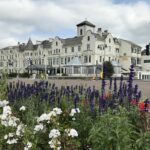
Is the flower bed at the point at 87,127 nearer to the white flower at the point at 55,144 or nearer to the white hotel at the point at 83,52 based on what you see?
the white flower at the point at 55,144

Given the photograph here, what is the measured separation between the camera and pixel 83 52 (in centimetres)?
9275

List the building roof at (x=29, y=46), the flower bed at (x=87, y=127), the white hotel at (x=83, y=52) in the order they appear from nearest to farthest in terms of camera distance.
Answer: the flower bed at (x=87, y=127)
the white hotel at (x=83, y=52)
the building roof at (x=29, y=46)

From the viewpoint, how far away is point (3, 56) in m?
128

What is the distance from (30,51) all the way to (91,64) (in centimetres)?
3125

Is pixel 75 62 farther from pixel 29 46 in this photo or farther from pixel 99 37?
pixel 29 46

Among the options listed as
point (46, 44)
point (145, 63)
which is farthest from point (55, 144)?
point (46, 44)

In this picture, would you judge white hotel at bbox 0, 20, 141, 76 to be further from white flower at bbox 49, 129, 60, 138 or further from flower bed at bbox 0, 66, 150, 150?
white flower at bbox 49, 129, 60, 138

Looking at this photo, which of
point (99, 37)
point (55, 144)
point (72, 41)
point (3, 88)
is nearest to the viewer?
point (55, 144)

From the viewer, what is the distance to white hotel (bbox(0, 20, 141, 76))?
90312 mm

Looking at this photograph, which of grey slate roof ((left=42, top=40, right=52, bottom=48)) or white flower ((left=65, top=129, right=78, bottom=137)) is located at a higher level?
grey slate roof ((left=42, top=40, right=52, bottom=48))

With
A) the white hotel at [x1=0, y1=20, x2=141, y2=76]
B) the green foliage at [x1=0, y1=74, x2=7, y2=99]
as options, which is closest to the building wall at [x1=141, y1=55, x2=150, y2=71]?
the white hotel at [x1=0, y1=20, x2=141, y2=76]

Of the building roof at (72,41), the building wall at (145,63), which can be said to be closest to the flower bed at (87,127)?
the building roof at (72,41)

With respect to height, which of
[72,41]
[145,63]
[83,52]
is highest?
[72,41]

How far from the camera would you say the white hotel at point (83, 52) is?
90312mm
